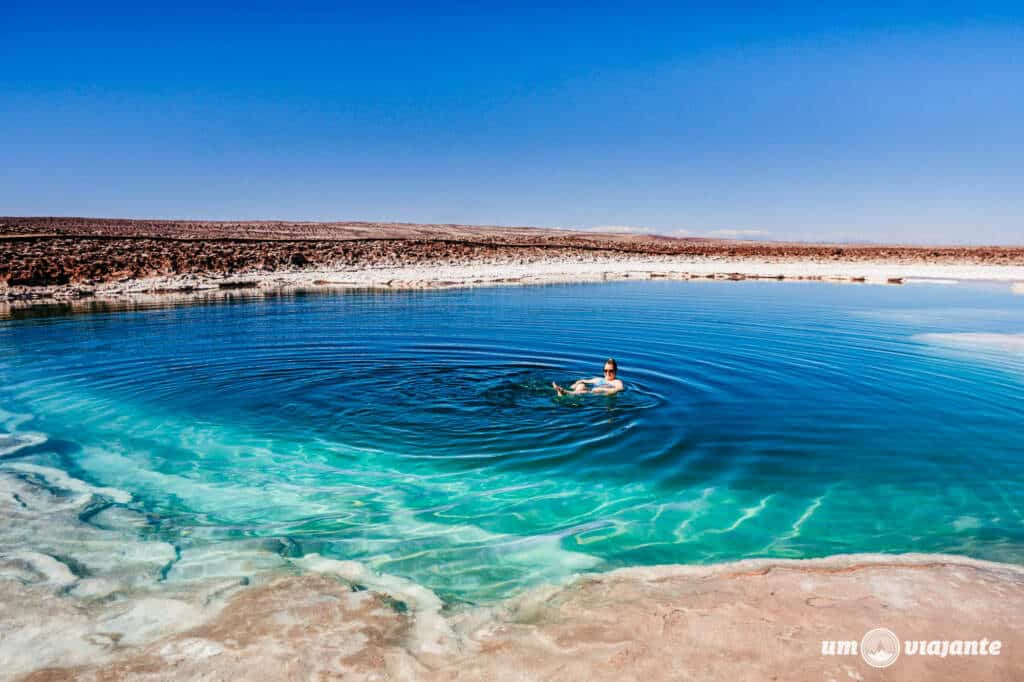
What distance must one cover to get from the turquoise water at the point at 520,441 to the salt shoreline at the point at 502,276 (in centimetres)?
1203

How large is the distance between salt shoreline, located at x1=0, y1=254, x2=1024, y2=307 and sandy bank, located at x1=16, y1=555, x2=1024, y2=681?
89.0 feet

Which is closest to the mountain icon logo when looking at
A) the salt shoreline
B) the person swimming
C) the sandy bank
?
the sandy bank

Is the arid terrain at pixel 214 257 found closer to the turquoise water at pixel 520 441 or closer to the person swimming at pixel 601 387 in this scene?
the turquoise water at pixel 520 441

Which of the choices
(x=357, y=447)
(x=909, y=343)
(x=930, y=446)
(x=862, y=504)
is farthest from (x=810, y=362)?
(x=357, y=447)

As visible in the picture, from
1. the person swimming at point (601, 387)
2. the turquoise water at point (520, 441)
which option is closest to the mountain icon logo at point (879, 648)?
the turquoise water at point (520, 441)

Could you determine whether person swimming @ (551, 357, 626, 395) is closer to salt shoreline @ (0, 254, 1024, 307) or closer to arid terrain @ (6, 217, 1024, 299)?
salt shoreline @ (0, 254, 1024, 307)

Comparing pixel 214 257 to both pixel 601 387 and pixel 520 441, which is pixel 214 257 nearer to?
pixel 601 387

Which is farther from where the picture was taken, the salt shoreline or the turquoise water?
the salt shoreline

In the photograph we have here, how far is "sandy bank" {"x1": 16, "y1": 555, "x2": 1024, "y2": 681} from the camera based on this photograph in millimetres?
4918

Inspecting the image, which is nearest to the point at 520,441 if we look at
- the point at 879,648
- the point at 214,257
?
the point at 879,648

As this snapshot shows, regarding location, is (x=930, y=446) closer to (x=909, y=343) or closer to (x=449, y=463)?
(x=449, y=463)

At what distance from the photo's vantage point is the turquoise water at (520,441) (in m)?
7.31

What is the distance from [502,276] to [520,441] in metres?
30.2

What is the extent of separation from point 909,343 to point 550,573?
15.6m
